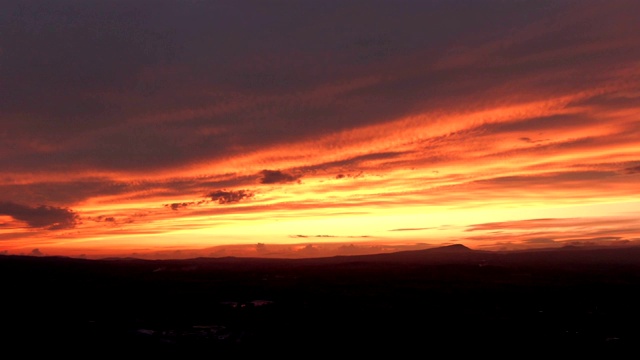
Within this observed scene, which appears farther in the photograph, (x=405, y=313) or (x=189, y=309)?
(x=189, y=309)

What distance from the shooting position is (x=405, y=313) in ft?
218

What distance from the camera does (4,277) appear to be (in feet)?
459

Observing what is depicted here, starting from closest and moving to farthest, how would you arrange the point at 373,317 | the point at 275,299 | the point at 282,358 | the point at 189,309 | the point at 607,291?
the point at 282,358
the point at 373,317
the point at 189,309
the point at 275,299
the point at 607,291

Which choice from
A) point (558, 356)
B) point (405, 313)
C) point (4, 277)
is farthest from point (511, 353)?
point (4, 277)

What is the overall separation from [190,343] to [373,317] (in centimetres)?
2468

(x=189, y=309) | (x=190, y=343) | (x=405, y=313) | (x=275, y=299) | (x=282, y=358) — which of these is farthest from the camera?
(x=275, y=299)

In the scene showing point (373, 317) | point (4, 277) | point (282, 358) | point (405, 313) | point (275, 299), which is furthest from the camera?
point (4, 277)

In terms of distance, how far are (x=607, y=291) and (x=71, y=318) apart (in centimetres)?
9163

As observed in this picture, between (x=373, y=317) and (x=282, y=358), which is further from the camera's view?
(x=373, y=317)

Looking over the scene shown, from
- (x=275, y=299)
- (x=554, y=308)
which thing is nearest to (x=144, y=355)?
(x=275, y=299)

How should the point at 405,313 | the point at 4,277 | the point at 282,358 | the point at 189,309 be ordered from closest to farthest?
the point at 282,358 → the point at 405,313 → the point at 189,309 → the point at 4,277

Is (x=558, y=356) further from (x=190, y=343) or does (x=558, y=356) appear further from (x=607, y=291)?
(x=607, y=291)

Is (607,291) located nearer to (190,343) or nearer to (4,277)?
(190,343)

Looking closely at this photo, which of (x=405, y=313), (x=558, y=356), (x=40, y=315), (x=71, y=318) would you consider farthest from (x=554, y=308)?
(x=40, y=315)
